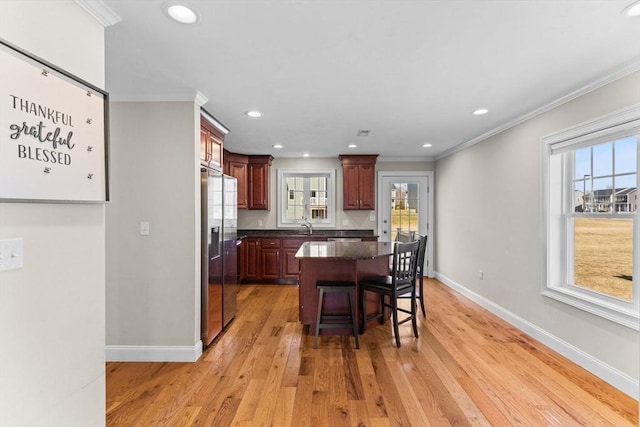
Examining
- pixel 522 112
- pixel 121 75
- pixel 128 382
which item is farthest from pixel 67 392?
pixel 522 112

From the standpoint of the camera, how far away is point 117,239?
266 centimetres

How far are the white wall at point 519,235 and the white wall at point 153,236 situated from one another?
11.3 feet

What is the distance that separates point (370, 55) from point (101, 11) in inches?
61.2

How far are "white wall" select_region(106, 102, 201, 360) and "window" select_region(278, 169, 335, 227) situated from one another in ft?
11.0

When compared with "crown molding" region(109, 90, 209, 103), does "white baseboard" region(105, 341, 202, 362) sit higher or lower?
lower

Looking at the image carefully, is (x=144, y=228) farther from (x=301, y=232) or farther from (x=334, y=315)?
(x=301, y=232)

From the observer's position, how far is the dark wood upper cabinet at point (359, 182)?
18.6 feet

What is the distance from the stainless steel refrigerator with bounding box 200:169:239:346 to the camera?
284 cm

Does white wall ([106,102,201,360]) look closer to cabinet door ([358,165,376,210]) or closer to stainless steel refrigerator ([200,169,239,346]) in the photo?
stainless steel refrigerator ([200,169,239,346])

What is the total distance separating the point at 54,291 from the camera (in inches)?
52.6

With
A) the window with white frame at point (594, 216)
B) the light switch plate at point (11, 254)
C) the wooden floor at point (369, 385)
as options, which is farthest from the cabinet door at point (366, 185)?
the light switch plate at point (11, 254)

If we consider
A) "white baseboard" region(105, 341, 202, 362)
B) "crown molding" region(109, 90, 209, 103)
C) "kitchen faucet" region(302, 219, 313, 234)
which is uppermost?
"crown molding" region(109, 90, 209, 103)

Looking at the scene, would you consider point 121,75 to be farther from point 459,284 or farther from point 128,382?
point 459,284

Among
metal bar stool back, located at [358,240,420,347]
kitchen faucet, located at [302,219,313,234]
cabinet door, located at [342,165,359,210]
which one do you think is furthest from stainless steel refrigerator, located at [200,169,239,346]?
cabinet door, located at [342,165,359,210]
